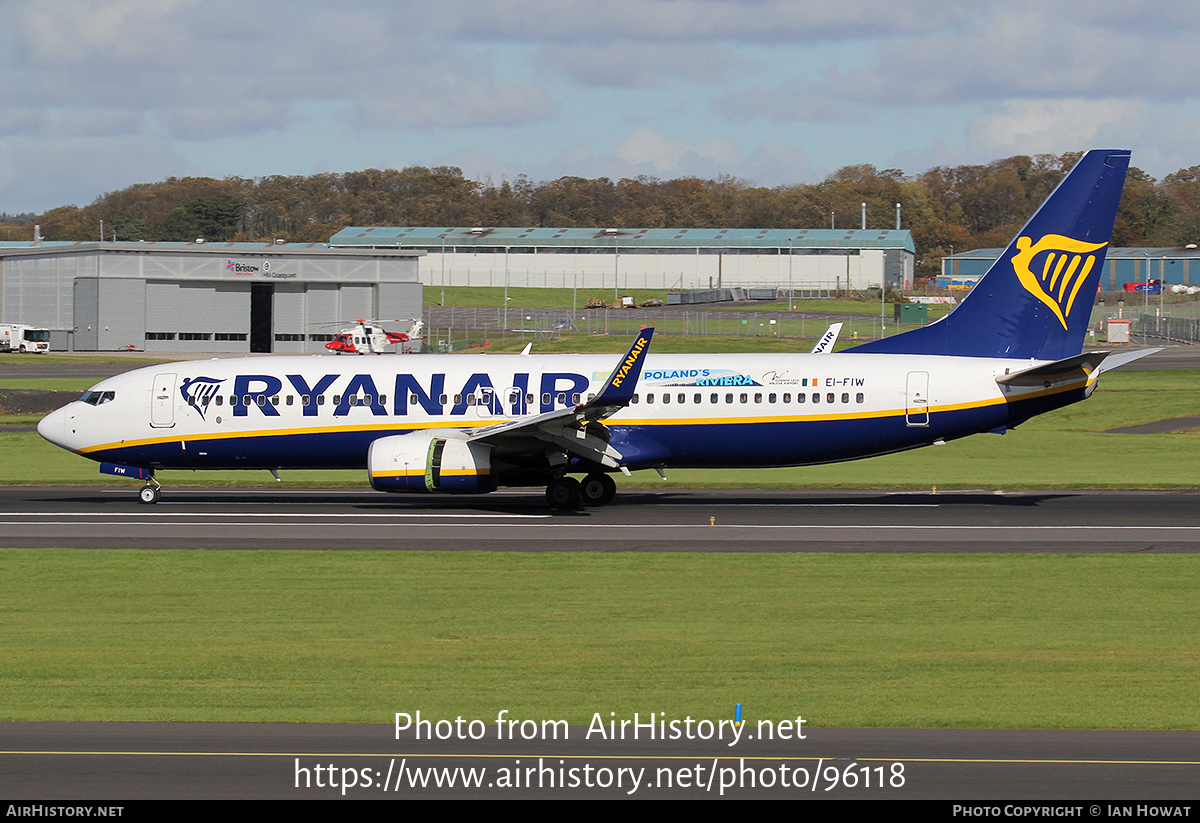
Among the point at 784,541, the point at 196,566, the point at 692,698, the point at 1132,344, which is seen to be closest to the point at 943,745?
the point at 692,698

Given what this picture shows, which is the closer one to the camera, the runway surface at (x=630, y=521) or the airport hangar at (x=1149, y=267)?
the runway surface at (x=630, y=521)

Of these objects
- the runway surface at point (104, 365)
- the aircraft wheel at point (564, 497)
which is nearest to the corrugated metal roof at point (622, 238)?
the runway surface at point (104, 365)

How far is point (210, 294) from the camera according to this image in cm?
10844

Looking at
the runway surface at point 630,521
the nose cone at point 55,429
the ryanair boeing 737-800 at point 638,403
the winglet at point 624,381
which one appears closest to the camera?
the runway surface at point 630,521

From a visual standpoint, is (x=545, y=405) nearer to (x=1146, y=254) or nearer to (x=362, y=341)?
(x=362, y=341)

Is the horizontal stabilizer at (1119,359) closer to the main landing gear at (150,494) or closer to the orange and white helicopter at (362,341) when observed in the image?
the main landing gear at (150,494)

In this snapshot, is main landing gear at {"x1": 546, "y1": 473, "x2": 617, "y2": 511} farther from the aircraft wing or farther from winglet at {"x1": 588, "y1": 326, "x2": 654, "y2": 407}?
winglet at {"x1": 588, "y1": 326, "x2": 654, "y2": 407}

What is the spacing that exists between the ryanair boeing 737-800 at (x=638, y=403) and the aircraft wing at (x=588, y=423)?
0.21 ft

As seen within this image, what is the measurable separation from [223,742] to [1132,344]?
329 feet

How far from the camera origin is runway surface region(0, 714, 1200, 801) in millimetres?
10633

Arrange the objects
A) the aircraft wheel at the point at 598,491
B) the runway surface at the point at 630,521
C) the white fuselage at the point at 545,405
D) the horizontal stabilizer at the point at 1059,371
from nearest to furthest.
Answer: the runway surface at the point at 630,521 < the horizontal stabilizer at the point at 1059,371 < the white fuselage at the point at 545,405 < the aircraft wheel at the point at 598,491

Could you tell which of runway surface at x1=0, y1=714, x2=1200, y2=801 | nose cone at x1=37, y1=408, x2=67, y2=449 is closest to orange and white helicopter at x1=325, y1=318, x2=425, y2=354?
nose cone at x1=37, y1=408, x2=67, y2=449

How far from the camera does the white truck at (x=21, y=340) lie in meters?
104

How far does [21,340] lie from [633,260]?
79.5 meters
